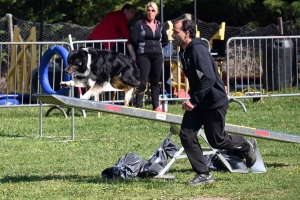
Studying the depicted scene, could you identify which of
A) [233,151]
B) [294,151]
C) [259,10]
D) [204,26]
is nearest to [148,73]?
[294,151]

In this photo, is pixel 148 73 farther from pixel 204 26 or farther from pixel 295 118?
pixel 204 26

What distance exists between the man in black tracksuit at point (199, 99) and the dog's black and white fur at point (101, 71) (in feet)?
15.4

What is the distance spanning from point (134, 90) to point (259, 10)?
12.5m

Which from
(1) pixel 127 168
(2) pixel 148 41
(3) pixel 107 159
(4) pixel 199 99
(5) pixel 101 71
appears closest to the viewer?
(4) pixel 199 99

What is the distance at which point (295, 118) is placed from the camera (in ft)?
44.1

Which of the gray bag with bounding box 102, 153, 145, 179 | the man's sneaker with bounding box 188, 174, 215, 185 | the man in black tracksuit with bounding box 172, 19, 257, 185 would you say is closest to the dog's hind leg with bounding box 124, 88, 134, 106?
the gray bag with bounding box 102, 153, 145, 179

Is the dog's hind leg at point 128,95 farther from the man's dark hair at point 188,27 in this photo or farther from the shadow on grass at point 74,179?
the man's dark hair at point 188,27

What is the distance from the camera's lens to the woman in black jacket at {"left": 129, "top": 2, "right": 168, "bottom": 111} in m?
13.5

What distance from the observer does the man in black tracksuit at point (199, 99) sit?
723 cm

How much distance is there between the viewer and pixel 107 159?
31.2ft

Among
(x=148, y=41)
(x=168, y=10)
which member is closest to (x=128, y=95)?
(x=148, y=41)

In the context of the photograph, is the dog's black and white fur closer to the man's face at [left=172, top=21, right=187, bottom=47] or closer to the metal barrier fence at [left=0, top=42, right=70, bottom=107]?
the metal barrier fence at [left=0, top=42, right=70, bottom=107]

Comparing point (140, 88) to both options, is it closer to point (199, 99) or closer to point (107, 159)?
point (107, 159)

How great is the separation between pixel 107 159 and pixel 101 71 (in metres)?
3.59
